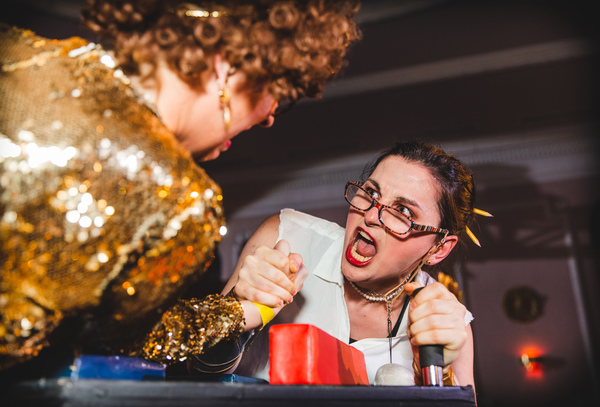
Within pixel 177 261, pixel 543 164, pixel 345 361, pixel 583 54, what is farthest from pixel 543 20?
pixel 177 261

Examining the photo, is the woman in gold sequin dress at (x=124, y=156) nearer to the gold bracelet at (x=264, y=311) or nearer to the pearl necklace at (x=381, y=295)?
the gold bracelet at (x=264, y=311)

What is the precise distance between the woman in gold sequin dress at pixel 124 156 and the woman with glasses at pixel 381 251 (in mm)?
894

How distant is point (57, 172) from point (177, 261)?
8.0 inches

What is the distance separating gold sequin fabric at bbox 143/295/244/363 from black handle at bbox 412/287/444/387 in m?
0.45

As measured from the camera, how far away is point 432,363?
105 centimetres

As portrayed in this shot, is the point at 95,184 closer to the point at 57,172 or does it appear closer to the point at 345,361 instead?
the point at 57,172

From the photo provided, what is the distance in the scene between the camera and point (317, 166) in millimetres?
6496

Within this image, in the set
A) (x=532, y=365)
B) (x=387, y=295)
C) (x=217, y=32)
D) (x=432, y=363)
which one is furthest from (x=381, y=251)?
(x=532, y=365)

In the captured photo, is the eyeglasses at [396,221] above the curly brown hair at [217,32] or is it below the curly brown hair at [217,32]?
below

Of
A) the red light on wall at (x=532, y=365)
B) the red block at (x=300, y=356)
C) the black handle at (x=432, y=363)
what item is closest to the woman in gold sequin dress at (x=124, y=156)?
the red block at (x=300, y=356)

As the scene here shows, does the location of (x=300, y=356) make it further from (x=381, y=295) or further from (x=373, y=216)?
(x=381, y=295)

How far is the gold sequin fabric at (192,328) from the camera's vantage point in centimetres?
81

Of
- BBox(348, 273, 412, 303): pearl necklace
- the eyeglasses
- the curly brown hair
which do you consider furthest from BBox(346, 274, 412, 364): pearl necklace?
the curly brown hair

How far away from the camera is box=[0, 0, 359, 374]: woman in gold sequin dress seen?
568 millimetres
